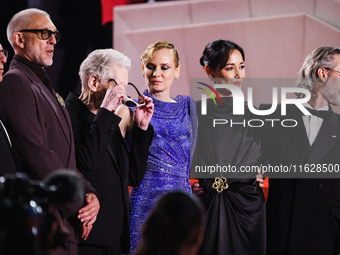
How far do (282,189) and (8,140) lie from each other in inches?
72.9

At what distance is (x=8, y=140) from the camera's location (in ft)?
8.91

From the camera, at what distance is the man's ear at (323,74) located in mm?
3904

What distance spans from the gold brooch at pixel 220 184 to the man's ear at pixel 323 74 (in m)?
0.97

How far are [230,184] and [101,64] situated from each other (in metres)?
1.12

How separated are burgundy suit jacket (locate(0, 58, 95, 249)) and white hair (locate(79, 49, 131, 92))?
493mm

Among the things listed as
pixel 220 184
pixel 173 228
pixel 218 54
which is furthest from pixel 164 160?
pixel 173 228

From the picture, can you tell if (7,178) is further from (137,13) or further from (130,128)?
(137,13)

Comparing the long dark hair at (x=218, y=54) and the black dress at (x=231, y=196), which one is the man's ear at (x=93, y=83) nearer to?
the black dress at (x=231, y=196)


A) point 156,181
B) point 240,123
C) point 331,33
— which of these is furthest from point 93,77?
point 331,33

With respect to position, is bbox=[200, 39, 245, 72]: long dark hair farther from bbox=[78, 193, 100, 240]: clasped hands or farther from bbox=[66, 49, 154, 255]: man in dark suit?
bbox=[78, 193, 100, 240]: clasped hands

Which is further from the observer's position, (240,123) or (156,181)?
(240,123)

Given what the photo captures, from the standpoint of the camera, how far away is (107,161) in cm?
322

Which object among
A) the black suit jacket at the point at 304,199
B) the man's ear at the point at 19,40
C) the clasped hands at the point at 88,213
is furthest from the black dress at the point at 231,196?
the man's ear at the point at 19,40

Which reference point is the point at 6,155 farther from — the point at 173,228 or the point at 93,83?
the point at 173,228
